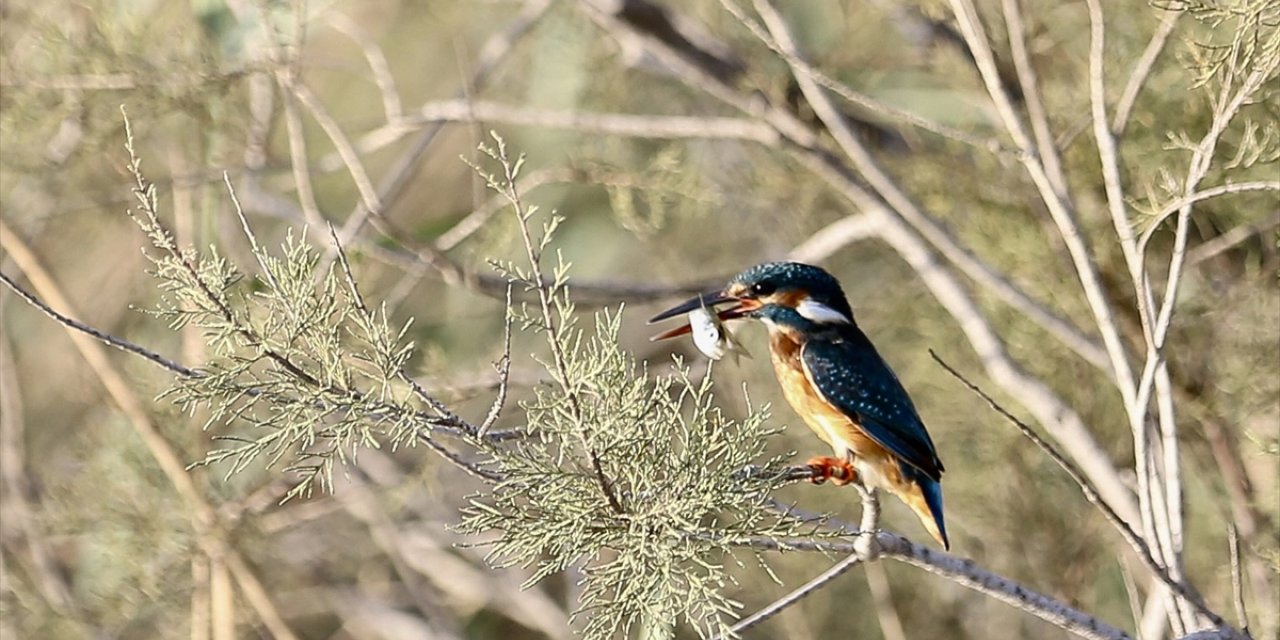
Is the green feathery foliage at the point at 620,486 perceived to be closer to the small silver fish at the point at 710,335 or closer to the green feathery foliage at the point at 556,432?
the green feathery foliage at the point at 556,432

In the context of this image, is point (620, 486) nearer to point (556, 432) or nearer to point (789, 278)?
point (556, 432)

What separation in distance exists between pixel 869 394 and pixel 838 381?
6 centimetres

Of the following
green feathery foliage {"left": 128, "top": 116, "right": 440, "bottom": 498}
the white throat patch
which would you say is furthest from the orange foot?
green feathery foliage {"left": 128, "top": 116, "right": 440, "bottom": 498}

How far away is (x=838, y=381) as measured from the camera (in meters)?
2.41

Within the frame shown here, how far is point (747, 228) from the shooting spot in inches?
182

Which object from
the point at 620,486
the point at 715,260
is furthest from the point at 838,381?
the point at 715,260

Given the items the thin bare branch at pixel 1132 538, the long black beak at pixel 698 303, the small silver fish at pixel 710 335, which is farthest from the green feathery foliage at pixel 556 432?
the long black beak at pixel 698 303

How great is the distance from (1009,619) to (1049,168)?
2472mm

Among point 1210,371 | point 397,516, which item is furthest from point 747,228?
point 1210,371

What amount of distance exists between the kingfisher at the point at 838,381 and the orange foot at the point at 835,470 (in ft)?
0.06

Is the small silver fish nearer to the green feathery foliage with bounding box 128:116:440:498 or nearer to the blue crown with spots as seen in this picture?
the blue crown with spots

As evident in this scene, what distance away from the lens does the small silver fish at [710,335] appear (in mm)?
2080

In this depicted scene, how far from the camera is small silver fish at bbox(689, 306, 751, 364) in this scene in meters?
2.08

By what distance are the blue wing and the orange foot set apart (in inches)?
4.0
